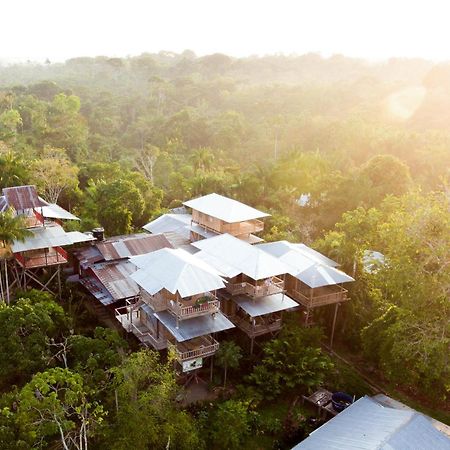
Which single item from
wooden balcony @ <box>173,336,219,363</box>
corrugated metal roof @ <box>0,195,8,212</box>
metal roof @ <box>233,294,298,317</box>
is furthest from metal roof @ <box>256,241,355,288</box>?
corrugated metal roof @ <box>0,195,8,212</box>

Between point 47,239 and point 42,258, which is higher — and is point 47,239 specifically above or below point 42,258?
above

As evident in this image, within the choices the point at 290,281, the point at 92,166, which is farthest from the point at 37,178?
the point at 290,281

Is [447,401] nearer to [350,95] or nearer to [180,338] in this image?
[180,338]

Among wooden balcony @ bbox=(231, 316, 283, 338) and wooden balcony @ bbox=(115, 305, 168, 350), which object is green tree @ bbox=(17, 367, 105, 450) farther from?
wooden balcony @ bbox=(231, 316, 283, 338)

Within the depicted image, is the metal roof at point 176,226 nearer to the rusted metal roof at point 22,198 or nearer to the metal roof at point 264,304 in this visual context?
the metal roof at point 264,304

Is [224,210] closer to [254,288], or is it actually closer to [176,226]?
[176,226]

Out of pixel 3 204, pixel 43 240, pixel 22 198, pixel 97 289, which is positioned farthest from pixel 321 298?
pixel 3 204
